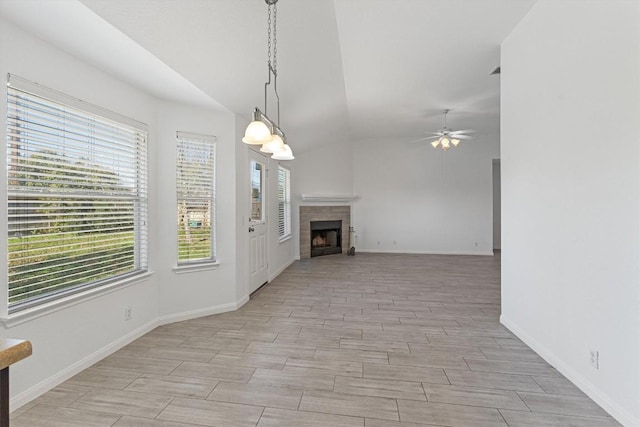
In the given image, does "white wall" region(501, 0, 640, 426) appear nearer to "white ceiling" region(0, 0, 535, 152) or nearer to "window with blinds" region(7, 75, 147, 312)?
"white ceiling" region(0, 0, 535, 152)

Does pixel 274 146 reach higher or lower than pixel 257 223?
higher

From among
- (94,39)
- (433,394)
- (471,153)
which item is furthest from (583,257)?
(471,153)

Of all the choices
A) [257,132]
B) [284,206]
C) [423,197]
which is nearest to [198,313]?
[257,132]

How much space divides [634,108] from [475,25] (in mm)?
1772

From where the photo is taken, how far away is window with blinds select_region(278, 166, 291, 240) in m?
6.47

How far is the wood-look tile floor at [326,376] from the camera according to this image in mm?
1943

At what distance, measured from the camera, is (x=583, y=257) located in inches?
86.4

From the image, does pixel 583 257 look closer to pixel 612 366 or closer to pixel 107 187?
pixel 612 366

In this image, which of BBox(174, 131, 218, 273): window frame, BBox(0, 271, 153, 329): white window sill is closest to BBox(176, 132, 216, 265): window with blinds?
BBox(174, 131, 218, 273): window frame

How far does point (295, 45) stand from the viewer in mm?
3168

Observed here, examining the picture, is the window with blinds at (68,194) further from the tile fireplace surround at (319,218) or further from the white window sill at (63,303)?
the tile fireplace surround at (319,218)

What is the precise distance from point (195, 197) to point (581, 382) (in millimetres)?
3901

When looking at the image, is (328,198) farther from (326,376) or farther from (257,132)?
(257,132)

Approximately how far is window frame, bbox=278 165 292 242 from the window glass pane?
3.90ft
